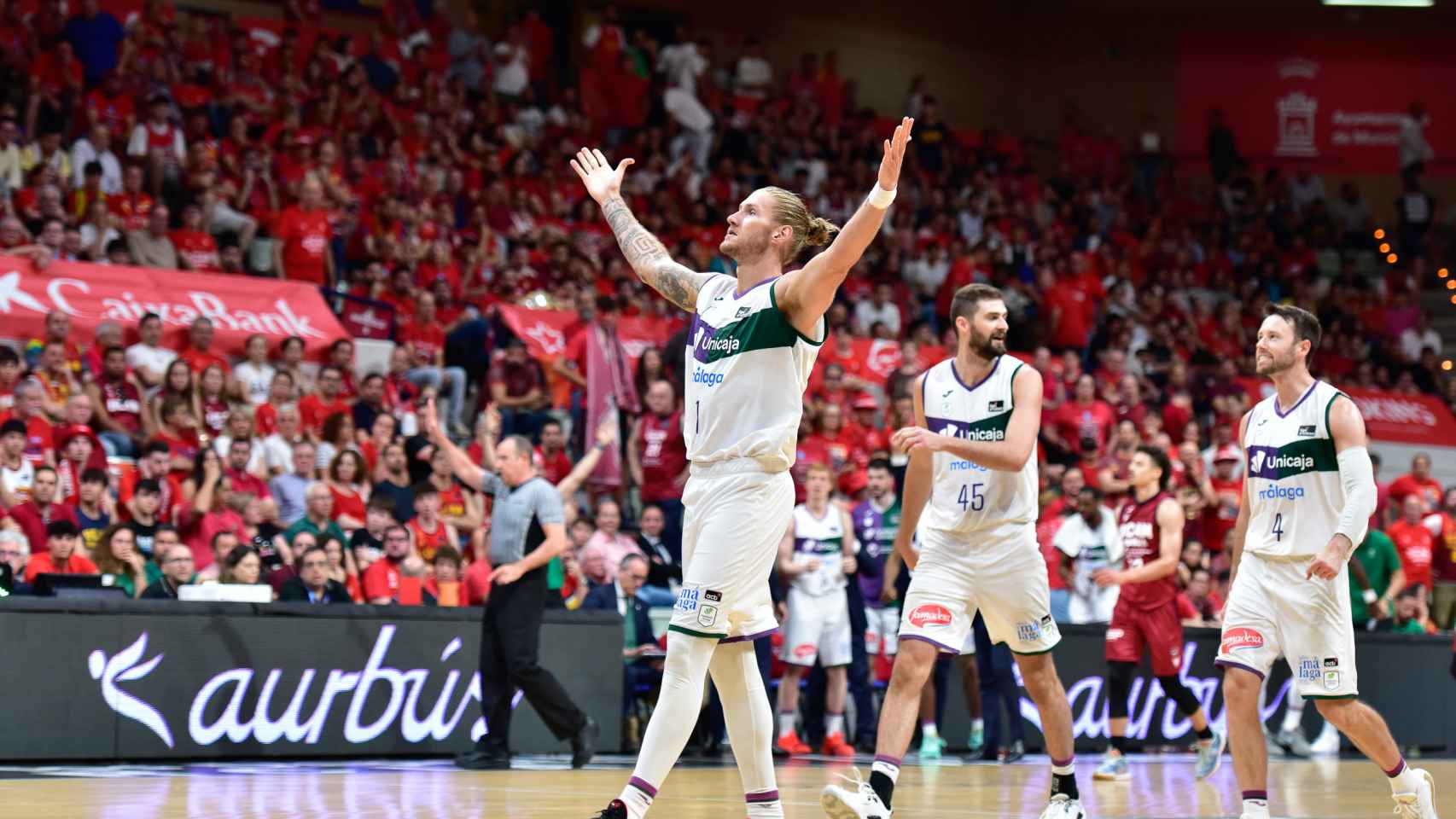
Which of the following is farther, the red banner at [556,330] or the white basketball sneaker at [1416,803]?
the red banner at [556,330]

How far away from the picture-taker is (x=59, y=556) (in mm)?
12875

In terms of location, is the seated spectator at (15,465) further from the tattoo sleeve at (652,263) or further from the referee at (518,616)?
the tattoo sleeve at (652,263)

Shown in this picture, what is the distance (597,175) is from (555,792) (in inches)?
143

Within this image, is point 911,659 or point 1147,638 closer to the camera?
point 911,659

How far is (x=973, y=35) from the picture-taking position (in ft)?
115

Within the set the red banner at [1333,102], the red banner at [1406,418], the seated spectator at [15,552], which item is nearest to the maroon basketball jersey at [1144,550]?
the seated spectator at [15,552]

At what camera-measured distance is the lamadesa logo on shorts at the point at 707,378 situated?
23.1ft

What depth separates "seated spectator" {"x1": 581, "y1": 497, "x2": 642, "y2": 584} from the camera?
15.1 metres

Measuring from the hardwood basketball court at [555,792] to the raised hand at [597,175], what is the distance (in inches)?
108

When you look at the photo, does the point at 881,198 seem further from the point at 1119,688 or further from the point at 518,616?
the point at 1119,688

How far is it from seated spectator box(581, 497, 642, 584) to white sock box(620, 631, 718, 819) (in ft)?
26.0

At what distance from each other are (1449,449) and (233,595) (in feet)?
61.5

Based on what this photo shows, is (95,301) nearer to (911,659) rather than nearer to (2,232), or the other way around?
(2,232)

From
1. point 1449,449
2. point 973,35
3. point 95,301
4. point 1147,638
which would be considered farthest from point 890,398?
point 973,35
